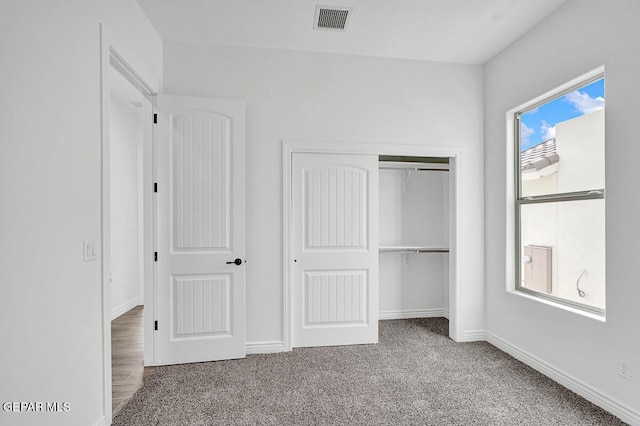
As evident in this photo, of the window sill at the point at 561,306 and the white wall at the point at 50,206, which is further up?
the white wall at the point at 50,206

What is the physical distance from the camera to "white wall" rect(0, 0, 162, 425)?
1.43m

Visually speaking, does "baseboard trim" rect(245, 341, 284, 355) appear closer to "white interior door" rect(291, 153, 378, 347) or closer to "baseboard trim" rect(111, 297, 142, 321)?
"white interior door" rect(291, 153, 378, 347)

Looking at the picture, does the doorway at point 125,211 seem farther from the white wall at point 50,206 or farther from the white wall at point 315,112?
the white wall at point 50,206

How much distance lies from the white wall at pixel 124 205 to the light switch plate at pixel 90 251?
9.67 feet

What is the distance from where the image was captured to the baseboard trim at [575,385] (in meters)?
2.24

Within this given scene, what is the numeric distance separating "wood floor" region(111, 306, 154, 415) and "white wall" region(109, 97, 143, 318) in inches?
18.1

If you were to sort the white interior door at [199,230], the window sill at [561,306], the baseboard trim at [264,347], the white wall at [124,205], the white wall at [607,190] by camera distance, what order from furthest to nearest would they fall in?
1. the white wall at [124,205]
2. the baseboard trim at [264,347]
3. the white interior door at [199,230]
4. the window sill at [561,306]
5. the white wall at [607,190]

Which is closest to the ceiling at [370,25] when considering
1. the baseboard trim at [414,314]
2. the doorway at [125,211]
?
the doorway at [125,211]

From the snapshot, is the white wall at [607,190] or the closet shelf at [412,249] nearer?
the white wall at [607,190]

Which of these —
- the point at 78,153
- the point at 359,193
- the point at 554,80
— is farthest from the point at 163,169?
the point at 554,80

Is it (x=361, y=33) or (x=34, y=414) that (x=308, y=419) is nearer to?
(x=34, y=414)

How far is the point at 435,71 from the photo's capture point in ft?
12.2

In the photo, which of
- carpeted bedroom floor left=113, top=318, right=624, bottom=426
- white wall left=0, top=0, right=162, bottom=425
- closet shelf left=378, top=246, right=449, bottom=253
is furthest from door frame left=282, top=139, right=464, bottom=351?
white wall left=0, top=0, right=162, bottom=425

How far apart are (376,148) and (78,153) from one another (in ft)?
8.30
